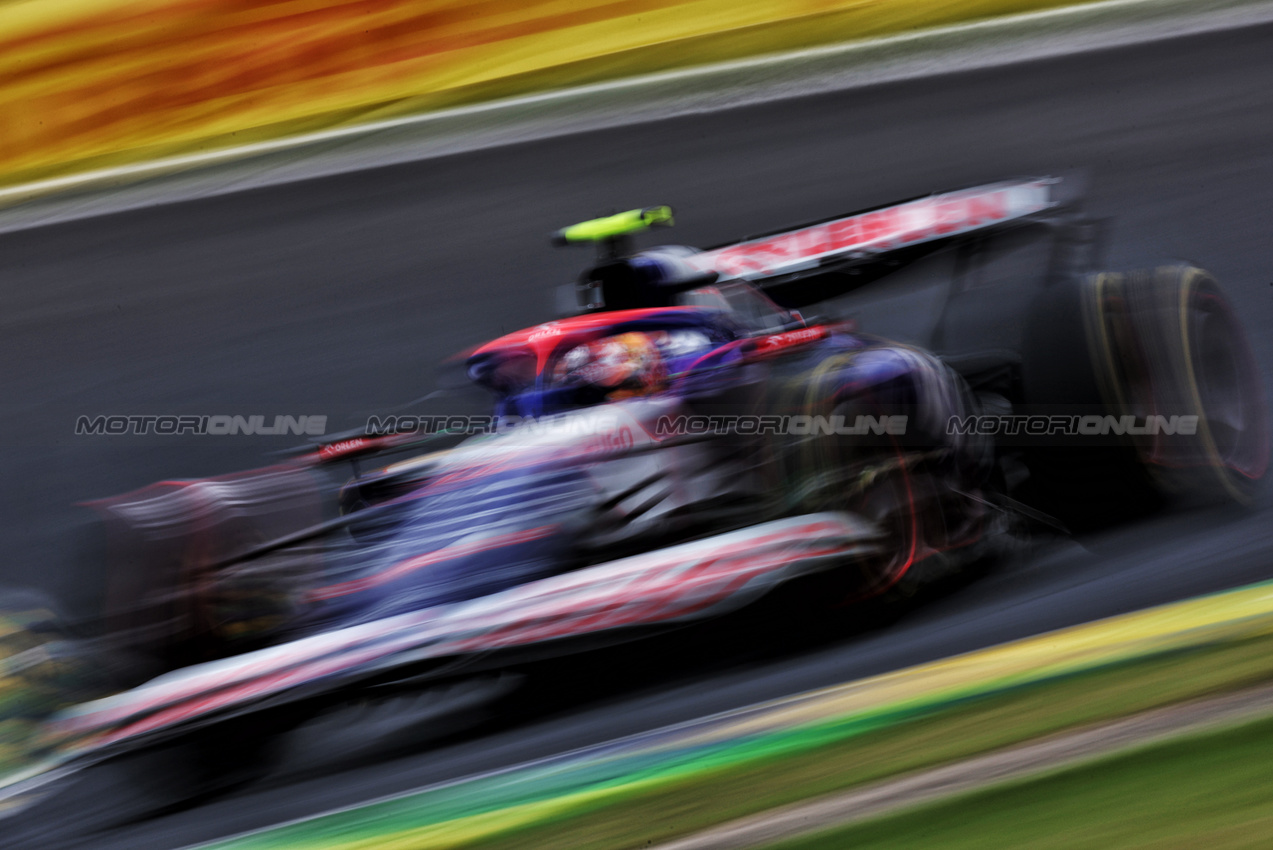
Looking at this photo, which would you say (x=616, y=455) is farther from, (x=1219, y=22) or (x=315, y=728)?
(x=1219, y=22)

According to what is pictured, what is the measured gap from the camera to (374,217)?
5.48 meters

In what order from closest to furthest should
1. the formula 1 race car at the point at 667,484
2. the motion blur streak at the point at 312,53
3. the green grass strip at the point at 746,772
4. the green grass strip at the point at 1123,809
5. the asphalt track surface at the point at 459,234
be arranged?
the green grass strip at the point at 1123,809 → the green grass strip at the point at 746,772 → the formula 1 race car at the point at 667,484 → the asphalt track surface at the point at 459,234 → the motion blur streak at the point at 312,53

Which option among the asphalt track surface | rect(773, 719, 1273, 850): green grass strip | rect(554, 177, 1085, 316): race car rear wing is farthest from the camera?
the asphalt track surface

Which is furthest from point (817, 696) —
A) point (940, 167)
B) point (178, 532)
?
A: point (940, 167)

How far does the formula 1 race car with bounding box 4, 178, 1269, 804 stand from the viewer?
275cm

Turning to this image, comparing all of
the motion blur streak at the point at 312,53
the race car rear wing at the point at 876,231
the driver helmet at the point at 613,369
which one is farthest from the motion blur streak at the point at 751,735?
the motion blur streak at the point at 312,53

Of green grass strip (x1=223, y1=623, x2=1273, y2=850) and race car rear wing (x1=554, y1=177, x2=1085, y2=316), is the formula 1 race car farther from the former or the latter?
green grass strip (x1=223, y1=623, x2=1273, y2=850)

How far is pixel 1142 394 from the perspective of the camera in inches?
129

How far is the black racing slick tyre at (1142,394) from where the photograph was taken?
130 inches

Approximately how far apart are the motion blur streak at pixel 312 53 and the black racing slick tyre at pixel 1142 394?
10.8ft

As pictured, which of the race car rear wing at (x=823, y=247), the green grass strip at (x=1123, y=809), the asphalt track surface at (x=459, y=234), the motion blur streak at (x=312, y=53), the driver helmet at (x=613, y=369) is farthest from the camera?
the motion blur streak at (x=312, y=53)

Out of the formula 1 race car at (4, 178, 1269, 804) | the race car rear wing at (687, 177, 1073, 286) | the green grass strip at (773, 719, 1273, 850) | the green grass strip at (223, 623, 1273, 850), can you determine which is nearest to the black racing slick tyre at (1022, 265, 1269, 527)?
the formula 1 race car at (4, 178, 1269, 804)

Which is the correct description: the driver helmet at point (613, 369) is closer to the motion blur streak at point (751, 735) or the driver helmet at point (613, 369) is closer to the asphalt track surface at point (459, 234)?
the motion blur streak at point (751, 735)

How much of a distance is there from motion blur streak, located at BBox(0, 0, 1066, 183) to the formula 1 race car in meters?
2.81
